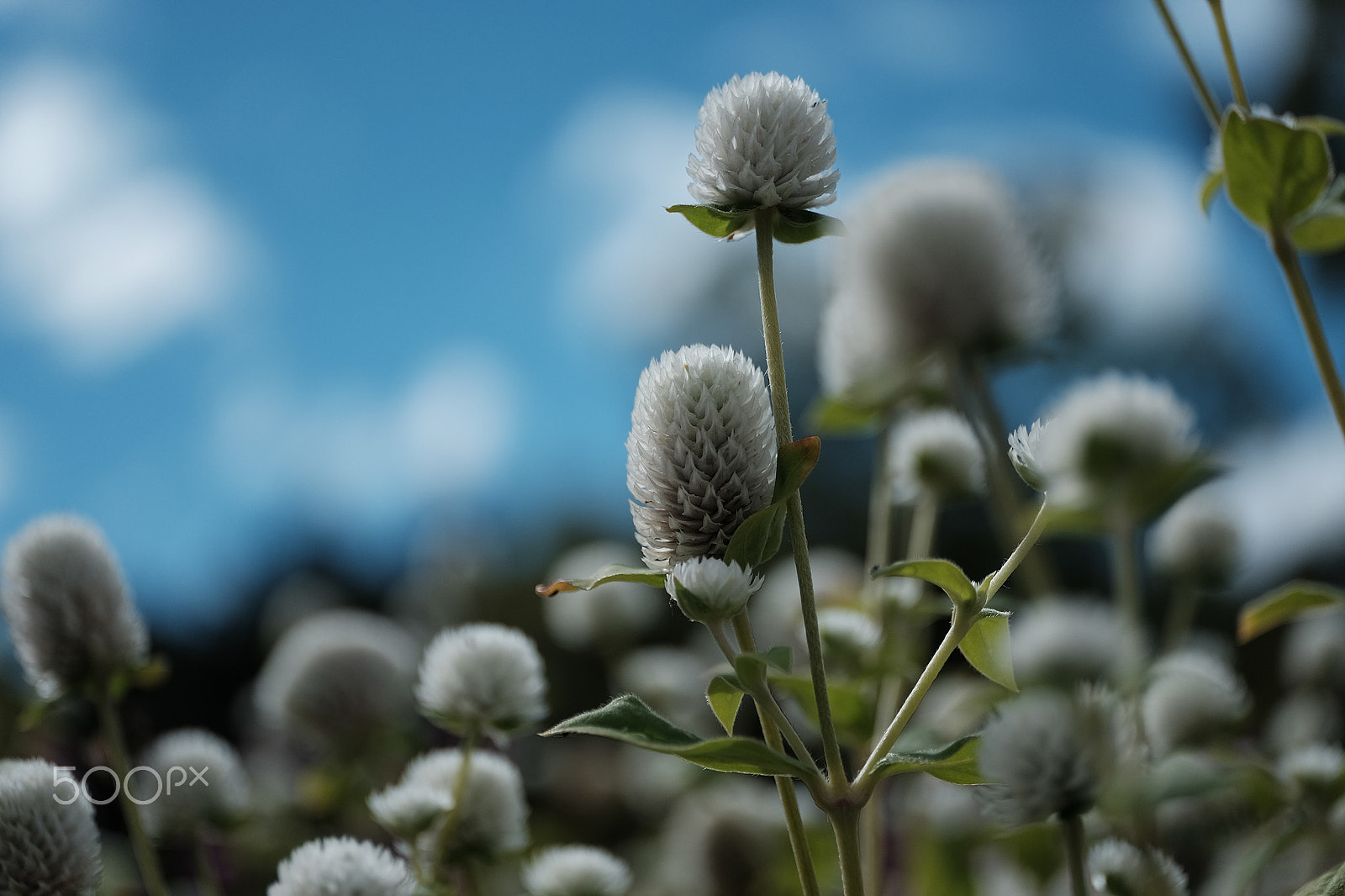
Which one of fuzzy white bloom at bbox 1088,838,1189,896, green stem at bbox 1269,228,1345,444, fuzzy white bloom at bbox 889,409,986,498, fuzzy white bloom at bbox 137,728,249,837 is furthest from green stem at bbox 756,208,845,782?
fuzzy white bloom at bbox 137,728,249,837

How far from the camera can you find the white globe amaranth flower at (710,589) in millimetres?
745

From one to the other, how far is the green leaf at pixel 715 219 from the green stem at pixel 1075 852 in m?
0.57

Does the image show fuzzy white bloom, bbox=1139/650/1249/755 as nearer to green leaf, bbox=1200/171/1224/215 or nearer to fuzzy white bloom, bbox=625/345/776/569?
green leaf, bbox=1200/171/1224/215

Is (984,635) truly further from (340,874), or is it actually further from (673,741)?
(340,874)

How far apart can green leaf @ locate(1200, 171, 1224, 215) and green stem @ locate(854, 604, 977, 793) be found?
2.24ft

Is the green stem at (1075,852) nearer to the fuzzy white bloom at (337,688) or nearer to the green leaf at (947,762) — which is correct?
the green leaf at (947,762)

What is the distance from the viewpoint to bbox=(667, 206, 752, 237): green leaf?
2.87ft

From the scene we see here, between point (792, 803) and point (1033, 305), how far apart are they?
111cm

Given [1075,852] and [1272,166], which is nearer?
[1075,852]

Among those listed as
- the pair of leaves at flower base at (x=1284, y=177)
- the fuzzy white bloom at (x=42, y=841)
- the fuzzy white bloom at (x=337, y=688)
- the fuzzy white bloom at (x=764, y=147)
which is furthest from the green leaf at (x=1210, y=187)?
the fuzzy white bloom at (x=337, y=688)

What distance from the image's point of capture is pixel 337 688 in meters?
2.18

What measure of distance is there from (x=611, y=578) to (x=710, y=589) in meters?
0.09

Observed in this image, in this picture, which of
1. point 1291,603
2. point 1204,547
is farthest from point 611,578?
point 1204,547

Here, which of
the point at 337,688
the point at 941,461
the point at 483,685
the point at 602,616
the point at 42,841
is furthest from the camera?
the point at 602,616
